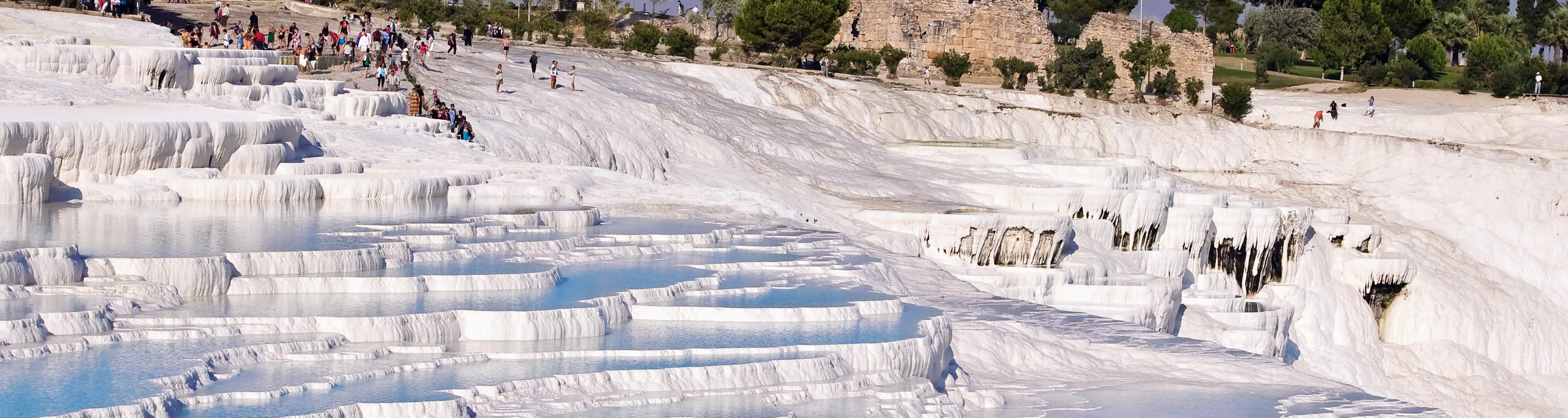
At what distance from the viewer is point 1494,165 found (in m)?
25.3

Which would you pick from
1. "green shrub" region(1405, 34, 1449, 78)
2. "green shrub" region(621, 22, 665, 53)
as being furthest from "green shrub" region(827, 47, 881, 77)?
"green shrub" region(1405, 34, 1449, 78)

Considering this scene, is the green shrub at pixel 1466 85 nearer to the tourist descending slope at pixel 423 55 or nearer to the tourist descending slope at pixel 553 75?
the tourist descending slope at pixel 553 75

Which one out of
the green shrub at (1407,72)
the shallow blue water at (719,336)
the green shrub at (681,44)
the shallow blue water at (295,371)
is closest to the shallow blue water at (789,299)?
the shallow blue water at (719,336)

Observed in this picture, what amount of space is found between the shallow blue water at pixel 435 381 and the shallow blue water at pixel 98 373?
0.41 m

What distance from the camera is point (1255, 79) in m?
37.7

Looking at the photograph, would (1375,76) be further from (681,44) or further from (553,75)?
(553,75)

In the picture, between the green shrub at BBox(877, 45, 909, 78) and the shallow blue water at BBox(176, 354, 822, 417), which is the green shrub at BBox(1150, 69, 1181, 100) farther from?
the shallow blue water at BBox(176, 354, 822, 417)

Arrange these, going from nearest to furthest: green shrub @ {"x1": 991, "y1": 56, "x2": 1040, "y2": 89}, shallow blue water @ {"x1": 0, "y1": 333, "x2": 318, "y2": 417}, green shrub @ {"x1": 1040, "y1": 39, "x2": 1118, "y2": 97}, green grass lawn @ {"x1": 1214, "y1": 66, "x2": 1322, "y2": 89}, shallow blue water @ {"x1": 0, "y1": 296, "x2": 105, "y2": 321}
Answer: shallow blue water @ {"x1": 0, "y1": 333, "x2": 318, "y2": 417} < shallow blue water @ {"x1": 0, "y1": 296, "x2": 105, "y2": 321} < green shrub @ {"x1": 1040, "y1": 39, "x2": 1118, "y2": 97} < green shrub @ {"x1": 991, "y1": 56, "x2": 1040, "y2": 89} < green grass lawn @ {"x1": 1214, "y1": 66, "x2": 1322, "y2": 89}

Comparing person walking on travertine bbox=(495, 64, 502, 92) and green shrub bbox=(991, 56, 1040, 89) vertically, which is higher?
green shrub bbox=(991, 56, 1040, 89)

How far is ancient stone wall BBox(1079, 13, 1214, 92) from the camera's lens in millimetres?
33781

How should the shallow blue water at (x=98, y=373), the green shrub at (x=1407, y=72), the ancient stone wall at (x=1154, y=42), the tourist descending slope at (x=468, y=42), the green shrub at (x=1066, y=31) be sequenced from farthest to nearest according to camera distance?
the green shrub at (x=1066, y=31) → the green shrub at (x=1407, y=72) → the ancient stone wall at (x=1154, y=42) → the tourist descending slope at (x=468, y=42) → the shallow blue water at (x=98, y=373)

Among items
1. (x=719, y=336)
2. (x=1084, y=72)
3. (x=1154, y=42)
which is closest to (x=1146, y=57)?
(x=1154, y=42)

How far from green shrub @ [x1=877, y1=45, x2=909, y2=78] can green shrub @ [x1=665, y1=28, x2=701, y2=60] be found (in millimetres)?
3949

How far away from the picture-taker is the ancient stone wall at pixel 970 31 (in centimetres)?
3512
